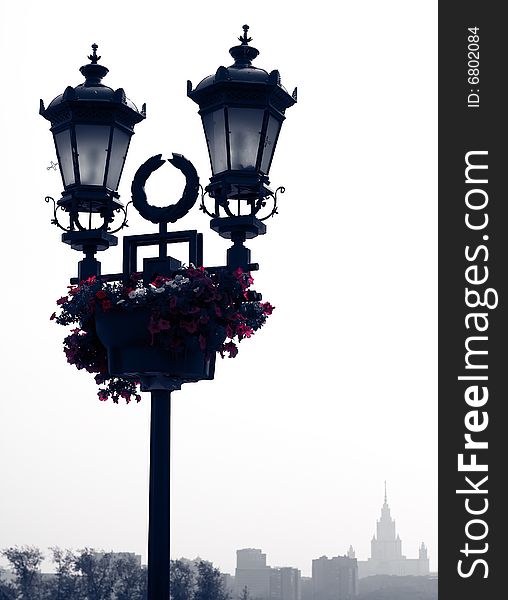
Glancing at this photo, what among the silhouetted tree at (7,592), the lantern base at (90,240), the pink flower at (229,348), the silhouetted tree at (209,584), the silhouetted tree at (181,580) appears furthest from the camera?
the silhouetted tree at (209,584)

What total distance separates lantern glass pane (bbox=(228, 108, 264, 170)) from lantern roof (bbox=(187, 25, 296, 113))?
0.10 metres

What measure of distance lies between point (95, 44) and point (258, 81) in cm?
220

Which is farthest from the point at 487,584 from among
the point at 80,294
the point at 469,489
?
the point at 80,294

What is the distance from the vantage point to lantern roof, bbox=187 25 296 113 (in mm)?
8812

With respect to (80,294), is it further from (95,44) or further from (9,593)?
(9,593)

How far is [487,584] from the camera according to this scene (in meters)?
10.9

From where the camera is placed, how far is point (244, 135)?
29.0 ft

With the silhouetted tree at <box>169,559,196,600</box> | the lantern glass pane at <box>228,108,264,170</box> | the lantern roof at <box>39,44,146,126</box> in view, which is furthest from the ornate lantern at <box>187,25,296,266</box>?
the silhouetted tree at <box>169,559,196,600</box>

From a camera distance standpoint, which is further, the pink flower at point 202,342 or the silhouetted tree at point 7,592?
the silhouetted tree at point 7,592

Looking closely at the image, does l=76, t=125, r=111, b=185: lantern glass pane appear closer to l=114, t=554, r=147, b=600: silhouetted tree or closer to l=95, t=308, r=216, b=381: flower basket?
l=95, t=308, r=216, b=381: flower basket

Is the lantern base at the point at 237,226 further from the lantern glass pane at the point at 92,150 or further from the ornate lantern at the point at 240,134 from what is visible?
the lantern glass pane at the point at 92,150

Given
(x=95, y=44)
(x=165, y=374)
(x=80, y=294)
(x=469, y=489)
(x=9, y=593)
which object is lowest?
(x=9, y=593)

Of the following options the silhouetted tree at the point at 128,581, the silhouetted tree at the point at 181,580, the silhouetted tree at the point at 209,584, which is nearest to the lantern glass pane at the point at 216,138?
the silhouetted tree at the point at 181,580

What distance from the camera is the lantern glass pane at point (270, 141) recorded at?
8.89m
